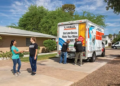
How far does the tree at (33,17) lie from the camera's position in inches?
1436

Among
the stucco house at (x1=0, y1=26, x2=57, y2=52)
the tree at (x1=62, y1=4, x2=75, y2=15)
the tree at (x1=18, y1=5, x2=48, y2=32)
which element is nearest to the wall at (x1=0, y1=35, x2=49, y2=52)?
the stucco house at (x1=0, y1=26, x2=57, y2=52)

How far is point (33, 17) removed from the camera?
36.8 m

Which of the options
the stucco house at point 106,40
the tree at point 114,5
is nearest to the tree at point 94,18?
the stucco house at point 106,40

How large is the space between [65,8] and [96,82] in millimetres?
45623

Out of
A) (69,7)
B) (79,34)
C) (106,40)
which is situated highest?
(69,7)

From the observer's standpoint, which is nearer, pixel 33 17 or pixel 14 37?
pixel 14 37

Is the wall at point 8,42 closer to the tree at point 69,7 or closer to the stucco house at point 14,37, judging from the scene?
the stucco house at point 14,37

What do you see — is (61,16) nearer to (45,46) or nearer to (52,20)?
(52,20)

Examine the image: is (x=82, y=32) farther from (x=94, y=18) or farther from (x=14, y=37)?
(x=94, y=18)

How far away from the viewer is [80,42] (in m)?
8.08

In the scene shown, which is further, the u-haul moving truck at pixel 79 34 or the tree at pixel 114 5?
the tree at pixel 114 5

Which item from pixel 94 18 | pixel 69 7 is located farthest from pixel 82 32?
pixel 69 7

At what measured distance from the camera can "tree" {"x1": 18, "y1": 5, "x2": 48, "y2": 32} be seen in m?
36.5

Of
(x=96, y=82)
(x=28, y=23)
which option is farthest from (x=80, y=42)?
(x=28, y=23)
